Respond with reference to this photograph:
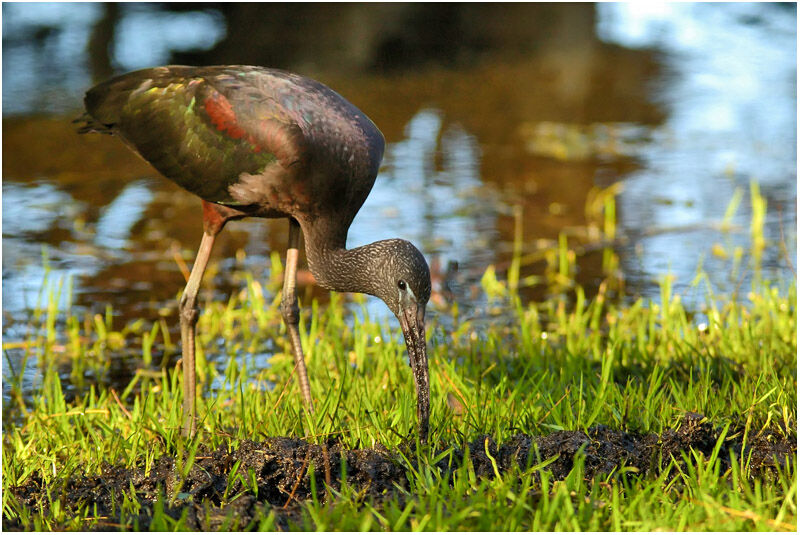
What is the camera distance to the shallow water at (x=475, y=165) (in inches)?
291

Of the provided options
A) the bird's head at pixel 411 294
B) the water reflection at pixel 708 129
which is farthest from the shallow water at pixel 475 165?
the bird's head at pixel 411 294

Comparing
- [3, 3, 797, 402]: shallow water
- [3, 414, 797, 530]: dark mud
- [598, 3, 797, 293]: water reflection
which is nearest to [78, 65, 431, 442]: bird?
[3, 414, 797, 530]: dark mud

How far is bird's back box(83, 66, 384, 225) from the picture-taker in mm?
4688

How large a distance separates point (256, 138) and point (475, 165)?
528cm

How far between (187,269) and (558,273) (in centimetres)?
239

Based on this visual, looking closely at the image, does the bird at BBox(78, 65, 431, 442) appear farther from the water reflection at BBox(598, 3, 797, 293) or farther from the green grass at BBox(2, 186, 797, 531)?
the water reflection at BBox(598, 3, 797, 293)

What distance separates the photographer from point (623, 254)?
7625 millimetres

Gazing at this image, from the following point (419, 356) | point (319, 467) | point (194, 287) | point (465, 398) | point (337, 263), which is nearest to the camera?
point (319, 467)

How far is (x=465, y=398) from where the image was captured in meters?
4.70

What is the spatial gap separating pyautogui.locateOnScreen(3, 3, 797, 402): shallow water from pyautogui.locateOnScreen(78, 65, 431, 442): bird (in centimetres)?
171

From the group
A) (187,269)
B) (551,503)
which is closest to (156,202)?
(187,269)

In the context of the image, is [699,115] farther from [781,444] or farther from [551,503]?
[551,503]

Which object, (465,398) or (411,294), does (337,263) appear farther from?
(465,398)

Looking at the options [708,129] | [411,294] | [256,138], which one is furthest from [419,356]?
[708,129]
